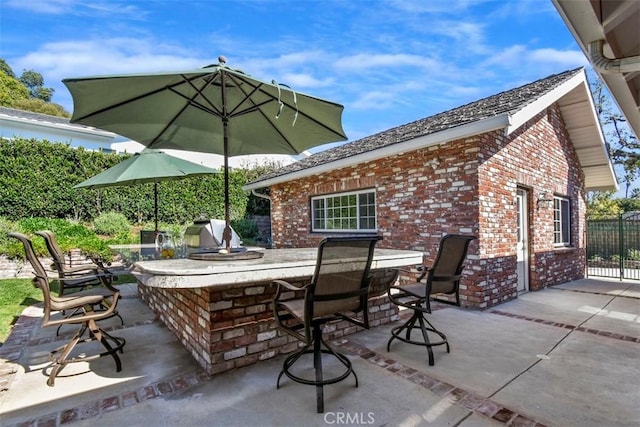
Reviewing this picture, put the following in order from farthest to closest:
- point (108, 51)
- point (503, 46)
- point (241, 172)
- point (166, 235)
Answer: point (241, 172), point (503, 46), point (108, 51), point (166, 235)

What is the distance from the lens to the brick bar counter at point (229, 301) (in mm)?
2291

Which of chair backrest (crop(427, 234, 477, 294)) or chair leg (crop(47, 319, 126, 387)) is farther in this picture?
chair backrest (crop(427, 234, 477, 294))

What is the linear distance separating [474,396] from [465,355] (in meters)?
0.86

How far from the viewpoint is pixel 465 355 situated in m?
3.25

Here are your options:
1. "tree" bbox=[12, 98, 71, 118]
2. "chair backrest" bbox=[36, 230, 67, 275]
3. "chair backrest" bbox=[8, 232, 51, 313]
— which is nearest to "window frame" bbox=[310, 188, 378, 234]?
"chair backrest" bbox=[36, 230, 67, 275]

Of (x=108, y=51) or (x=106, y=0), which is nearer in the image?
(x=106, y=0)

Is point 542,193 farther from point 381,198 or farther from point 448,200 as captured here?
point 381,198

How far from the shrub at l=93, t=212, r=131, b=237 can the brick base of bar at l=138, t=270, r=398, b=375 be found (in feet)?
23.7

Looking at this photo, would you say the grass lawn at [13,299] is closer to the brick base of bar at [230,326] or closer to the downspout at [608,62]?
the brick base of bar at [230,326]

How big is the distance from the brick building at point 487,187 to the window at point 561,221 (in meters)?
0.03

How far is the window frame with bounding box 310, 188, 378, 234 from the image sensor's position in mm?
7229

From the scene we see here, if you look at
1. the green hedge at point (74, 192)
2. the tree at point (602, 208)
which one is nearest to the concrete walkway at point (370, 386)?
the green hedge at point (74, 192)

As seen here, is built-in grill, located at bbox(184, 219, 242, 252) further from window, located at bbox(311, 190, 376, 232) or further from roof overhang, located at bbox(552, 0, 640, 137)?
roof overhang, located at bbox(552, 0, 640, 137)

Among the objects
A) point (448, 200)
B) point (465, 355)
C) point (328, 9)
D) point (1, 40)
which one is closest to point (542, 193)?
point (448, 200)
